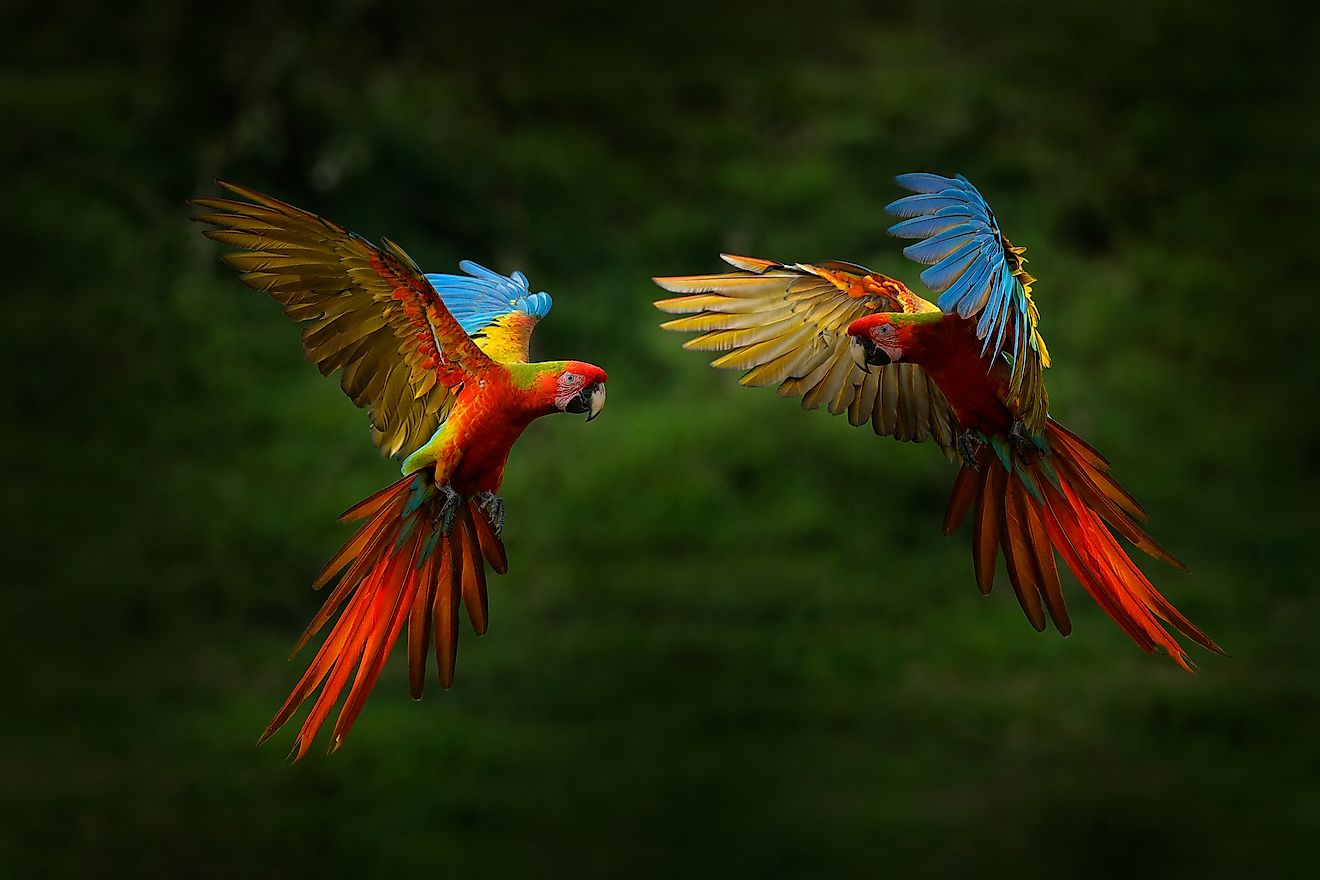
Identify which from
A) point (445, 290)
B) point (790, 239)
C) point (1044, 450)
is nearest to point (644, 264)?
point (790, 239)

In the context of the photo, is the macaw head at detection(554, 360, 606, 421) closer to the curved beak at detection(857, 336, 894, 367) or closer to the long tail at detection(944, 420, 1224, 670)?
the curved beak at detection(857, 336, 894, 367)

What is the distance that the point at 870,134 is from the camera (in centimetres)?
570

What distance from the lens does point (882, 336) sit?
5.92ft

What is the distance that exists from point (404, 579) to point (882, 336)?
A: 62 centimetres

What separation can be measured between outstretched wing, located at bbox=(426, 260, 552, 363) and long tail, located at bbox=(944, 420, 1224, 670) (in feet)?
1.99

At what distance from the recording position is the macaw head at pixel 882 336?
5.91 feet

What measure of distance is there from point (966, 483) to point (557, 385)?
0.51m

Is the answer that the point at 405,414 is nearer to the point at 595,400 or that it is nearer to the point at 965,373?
the point at 595,400

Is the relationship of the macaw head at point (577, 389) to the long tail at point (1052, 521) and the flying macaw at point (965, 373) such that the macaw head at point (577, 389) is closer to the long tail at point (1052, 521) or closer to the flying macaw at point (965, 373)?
the flying macaw at point (965, 373)

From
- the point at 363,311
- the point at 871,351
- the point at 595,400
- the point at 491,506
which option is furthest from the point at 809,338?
the point at 363,311

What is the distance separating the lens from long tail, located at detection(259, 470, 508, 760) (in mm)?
1822

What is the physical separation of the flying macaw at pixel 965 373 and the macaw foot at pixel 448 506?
0.33 meters

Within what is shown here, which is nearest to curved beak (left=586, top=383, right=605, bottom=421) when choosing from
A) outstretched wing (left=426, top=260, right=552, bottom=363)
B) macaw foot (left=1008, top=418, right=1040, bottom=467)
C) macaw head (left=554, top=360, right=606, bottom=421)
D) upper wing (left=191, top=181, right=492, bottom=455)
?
macaw head (left=554, top=360, right=606, bottom=421)

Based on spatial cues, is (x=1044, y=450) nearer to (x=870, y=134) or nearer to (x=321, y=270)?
(x=321, y=270)
